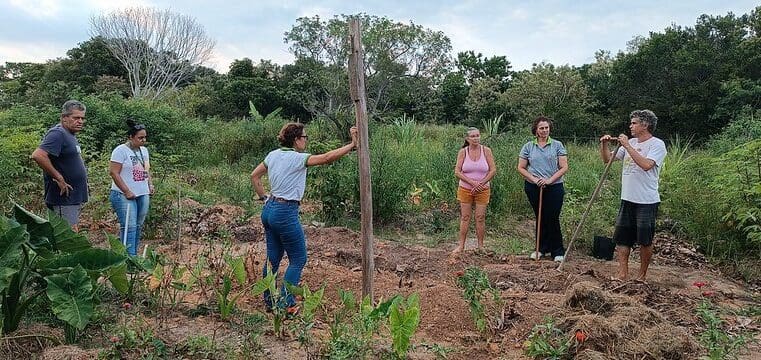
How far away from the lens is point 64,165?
163 inches

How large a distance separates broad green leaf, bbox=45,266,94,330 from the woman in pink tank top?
11.8 feet

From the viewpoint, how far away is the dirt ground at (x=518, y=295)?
3096mm

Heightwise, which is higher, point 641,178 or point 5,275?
point 641,178

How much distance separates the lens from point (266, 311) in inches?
148

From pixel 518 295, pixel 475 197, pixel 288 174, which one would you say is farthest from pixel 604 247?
pixel 288 174

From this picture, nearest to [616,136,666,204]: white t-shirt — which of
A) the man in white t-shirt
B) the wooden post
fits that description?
the man in white t-shirt

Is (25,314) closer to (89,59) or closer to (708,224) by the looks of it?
(708,224)

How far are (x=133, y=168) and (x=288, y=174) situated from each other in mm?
1654

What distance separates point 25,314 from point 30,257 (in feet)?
1.59

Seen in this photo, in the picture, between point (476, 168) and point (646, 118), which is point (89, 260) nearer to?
point (476, 168)

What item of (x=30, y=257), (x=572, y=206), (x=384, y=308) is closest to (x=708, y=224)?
(x=572, y=206)

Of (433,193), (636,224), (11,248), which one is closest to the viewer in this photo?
(11,248)

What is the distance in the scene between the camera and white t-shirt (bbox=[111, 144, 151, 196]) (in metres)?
4.36

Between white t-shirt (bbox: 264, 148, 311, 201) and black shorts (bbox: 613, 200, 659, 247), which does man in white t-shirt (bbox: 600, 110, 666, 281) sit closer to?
black shorts (bbox: 613, 200, 659, 247)
